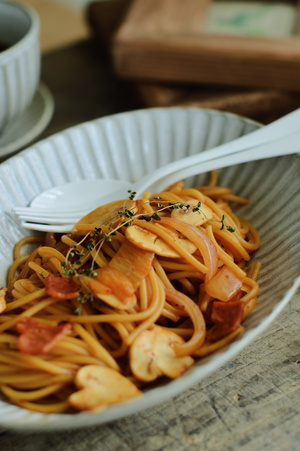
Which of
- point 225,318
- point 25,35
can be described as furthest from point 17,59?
point 225,318

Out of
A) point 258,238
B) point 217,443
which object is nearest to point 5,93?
point 258,238

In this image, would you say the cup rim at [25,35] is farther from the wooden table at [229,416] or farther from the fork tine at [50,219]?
the wooden table at [229,416]

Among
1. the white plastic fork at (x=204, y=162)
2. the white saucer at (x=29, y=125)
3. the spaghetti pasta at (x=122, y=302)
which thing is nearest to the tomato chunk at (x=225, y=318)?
the spaghetti pasta at (x=122, y=302)

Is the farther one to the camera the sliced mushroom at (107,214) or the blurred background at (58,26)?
the blurred background at (58,26)

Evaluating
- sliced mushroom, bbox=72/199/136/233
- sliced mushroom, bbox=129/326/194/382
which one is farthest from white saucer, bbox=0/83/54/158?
sliced mushroom, bbox=129/326/194/382

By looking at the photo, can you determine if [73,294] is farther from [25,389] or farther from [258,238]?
[258,238]

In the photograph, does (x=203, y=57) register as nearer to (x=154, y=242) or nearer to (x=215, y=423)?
(x=154, y=242)
